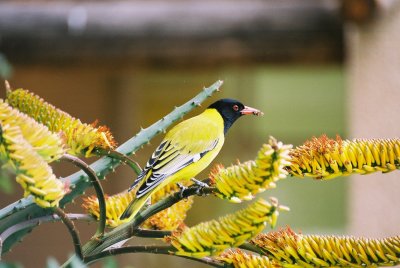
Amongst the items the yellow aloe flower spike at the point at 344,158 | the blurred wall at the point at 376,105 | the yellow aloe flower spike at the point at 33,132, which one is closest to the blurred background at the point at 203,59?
the blurred wall at the point at 376,105

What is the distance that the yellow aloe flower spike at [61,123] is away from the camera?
25.7 inches

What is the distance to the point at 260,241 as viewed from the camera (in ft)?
2.12

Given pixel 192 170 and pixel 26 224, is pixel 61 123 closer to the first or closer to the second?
pixel 26 224

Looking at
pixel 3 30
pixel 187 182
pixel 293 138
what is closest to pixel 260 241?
pixel 187 182

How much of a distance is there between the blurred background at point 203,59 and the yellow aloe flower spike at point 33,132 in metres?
2.72

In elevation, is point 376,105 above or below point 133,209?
below

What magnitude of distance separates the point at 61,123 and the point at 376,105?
9.87 ft

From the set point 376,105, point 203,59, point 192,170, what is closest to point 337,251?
point 192,170

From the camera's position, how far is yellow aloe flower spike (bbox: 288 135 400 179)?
60cm

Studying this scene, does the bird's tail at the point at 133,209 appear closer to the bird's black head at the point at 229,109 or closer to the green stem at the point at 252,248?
the green stem at the point at 252,248

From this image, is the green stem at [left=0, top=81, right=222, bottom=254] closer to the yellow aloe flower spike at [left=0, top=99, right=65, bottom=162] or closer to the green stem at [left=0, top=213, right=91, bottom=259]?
the green stem at [left=0, top=213, right=91, bottom=259]

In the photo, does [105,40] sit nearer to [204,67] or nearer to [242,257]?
[204,67]

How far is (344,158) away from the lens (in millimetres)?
606

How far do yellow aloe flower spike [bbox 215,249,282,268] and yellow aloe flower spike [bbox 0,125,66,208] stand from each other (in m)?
0.16
